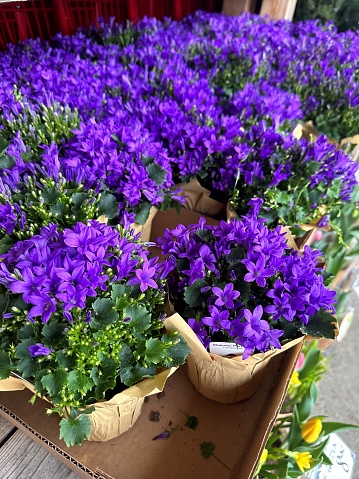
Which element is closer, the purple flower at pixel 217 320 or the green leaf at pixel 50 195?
the purple flower at pixel 217 320

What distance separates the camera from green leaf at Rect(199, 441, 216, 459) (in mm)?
852

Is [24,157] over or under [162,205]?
over

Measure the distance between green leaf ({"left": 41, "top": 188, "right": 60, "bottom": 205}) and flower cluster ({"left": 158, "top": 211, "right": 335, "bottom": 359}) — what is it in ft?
0.88

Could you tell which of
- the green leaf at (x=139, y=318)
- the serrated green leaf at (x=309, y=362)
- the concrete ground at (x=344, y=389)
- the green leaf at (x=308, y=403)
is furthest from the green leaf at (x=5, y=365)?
the concrete ground at (x=344, y=389)

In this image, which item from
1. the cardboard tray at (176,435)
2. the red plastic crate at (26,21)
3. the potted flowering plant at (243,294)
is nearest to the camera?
the potted flowering plant at (243,294)

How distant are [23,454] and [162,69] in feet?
4.64

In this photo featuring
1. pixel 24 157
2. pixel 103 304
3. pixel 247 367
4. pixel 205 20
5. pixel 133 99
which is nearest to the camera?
pixel 103 304

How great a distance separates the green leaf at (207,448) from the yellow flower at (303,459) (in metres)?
0.26

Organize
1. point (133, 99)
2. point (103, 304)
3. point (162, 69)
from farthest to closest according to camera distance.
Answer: point (162, 69) < point (133, 99) < point (103, 304)

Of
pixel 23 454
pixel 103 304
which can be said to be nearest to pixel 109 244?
pixel 103 304

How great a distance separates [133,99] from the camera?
4.50 feet

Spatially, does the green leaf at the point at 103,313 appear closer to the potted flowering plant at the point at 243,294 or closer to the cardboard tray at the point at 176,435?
the potted flowering plant at the point at 243,294

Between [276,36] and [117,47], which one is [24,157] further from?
[276,36]

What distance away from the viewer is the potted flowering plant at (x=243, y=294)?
2.28 feet
